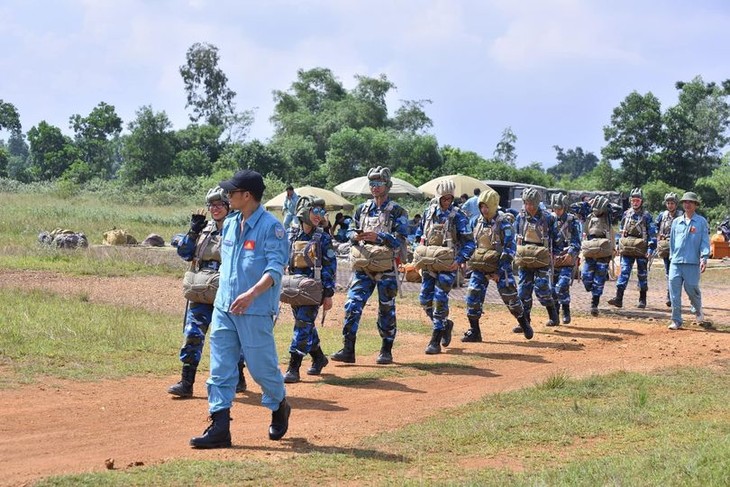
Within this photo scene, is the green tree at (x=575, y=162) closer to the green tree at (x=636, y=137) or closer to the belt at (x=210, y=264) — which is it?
the green tree at (x=636, y=137)

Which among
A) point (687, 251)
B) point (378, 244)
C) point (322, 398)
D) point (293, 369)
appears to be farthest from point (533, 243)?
point (322, 398)

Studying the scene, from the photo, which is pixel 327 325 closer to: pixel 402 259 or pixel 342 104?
pixel 402 259

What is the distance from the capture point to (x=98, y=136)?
84.9 meters

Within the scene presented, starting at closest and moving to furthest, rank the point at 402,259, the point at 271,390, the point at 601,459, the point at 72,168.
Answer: the point at 601,459, the point at 271,390, the point at 402,259, the point at 72,168

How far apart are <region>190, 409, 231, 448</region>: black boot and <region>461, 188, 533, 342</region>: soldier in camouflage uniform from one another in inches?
263

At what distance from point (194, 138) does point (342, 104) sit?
10.7m

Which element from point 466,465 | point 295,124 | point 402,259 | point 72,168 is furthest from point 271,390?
point 72,168

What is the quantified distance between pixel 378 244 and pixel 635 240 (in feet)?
26.7

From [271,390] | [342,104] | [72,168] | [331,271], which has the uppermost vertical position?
[342,104]

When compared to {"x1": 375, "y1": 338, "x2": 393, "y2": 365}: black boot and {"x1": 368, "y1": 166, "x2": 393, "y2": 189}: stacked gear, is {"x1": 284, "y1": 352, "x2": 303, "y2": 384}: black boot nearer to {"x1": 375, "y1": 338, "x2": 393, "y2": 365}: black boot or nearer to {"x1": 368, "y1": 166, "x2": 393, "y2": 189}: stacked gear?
{"x1": 375, "y1": 338, "x2": 393, "y2": 365}: black boot

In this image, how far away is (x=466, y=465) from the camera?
6922 mm

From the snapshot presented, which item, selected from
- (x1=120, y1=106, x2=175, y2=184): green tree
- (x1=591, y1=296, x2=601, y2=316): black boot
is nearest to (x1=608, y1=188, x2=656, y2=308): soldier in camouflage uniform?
(x1=591, y1=296, x2=601, y2=316): black boot

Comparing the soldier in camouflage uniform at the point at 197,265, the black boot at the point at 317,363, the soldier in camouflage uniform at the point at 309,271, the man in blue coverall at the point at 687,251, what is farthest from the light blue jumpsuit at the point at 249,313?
the man in blue coverall at the point at 687,251

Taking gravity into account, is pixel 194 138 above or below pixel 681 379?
above
